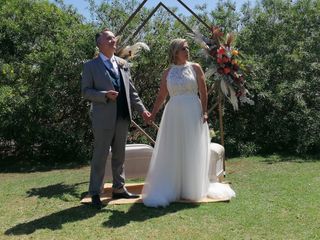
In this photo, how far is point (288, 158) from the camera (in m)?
9.70

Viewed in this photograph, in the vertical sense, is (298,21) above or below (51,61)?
above

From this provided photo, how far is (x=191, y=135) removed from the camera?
6211 millimetres

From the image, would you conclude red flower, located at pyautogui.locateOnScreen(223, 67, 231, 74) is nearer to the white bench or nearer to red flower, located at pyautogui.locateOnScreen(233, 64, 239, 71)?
red flower, located at pyautogui.locateOnScreen(233, 64, 239, 71)

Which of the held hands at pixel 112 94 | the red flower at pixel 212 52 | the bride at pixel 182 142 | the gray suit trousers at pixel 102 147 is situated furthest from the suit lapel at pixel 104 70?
the red flower at pixel 212 52

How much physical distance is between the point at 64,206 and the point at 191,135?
71.0 inches

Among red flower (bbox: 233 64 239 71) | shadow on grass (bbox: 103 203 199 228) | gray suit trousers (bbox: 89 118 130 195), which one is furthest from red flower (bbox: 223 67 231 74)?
shadow on grass (bbox: 103 203 199 228)

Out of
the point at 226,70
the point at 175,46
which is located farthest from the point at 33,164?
the point at 175,46

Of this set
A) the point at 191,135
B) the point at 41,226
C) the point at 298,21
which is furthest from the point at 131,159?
the point at 298,21

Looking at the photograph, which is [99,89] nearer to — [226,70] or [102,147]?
[102,147]

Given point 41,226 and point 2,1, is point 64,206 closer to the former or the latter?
point 41,226

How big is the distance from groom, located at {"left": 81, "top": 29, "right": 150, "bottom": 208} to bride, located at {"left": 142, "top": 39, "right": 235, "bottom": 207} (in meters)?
0.50

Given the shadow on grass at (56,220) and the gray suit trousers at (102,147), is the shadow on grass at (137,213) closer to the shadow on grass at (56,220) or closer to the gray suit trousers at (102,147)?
the shadow on grass at (56,220)

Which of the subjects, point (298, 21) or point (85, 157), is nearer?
point (85, 157)

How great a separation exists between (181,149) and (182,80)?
866mm
